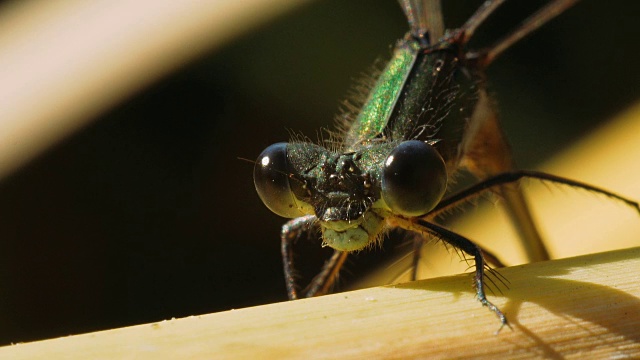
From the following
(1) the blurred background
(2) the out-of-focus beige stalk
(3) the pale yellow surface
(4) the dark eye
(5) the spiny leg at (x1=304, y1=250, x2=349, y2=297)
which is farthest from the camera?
(1) the blurred background

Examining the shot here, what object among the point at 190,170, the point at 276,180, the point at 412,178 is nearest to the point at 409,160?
the point at 412,178

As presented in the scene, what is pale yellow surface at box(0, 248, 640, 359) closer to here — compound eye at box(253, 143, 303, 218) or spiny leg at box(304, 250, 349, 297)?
compound eye at box(253, 143, 303, 218)

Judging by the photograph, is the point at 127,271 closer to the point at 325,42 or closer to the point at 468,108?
the point at 325,42

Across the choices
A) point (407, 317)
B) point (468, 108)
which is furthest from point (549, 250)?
point (407, 317)

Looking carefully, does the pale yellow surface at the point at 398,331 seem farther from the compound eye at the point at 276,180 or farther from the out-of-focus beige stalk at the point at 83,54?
the out-of-focus beige stalk at the point at 83,54

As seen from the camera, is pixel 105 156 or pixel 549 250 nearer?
pixel 549 250

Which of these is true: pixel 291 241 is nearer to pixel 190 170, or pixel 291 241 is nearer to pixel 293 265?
pixel 293 265

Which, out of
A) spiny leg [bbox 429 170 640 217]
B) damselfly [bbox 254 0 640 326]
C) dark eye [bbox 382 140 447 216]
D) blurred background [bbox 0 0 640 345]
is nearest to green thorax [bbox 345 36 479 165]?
damselfly [bbox 254 0 640 326]
